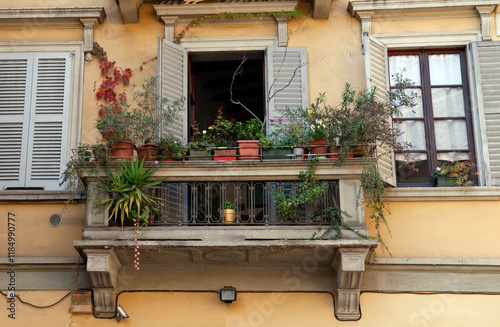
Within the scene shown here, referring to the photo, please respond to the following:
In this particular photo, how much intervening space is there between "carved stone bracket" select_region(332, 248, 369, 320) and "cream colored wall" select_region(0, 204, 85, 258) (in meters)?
3.22

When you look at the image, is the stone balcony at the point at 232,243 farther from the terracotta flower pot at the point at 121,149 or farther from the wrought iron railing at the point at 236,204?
the terracotta flower pot at the point at 121,149

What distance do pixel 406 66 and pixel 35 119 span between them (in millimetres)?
4981

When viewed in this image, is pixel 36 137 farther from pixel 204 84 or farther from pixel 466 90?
pixel 466 90

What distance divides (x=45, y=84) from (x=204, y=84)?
13.4 ft

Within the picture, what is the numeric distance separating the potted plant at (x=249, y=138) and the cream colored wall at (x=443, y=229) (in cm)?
170

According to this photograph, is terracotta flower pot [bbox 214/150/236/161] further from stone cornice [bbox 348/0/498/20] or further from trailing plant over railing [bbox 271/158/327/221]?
stone cornice [bbox 348/0/498/20]

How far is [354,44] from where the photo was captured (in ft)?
34.5

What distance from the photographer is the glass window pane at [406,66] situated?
10.4 m

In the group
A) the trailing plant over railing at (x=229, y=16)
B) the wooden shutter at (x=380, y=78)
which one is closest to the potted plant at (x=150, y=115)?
the trailing plant over railing at (x=229, y=16)

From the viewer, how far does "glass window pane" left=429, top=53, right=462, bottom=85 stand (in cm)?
1040

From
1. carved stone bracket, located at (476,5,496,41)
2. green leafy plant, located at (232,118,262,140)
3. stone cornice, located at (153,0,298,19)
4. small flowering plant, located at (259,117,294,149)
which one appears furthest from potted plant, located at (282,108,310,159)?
carved stone bracket, located at (476,5,496,41)

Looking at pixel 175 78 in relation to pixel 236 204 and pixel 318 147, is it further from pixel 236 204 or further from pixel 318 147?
pixel 318 147

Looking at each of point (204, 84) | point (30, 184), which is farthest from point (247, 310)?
point (204, 84)

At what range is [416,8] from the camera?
1043 centimetres
